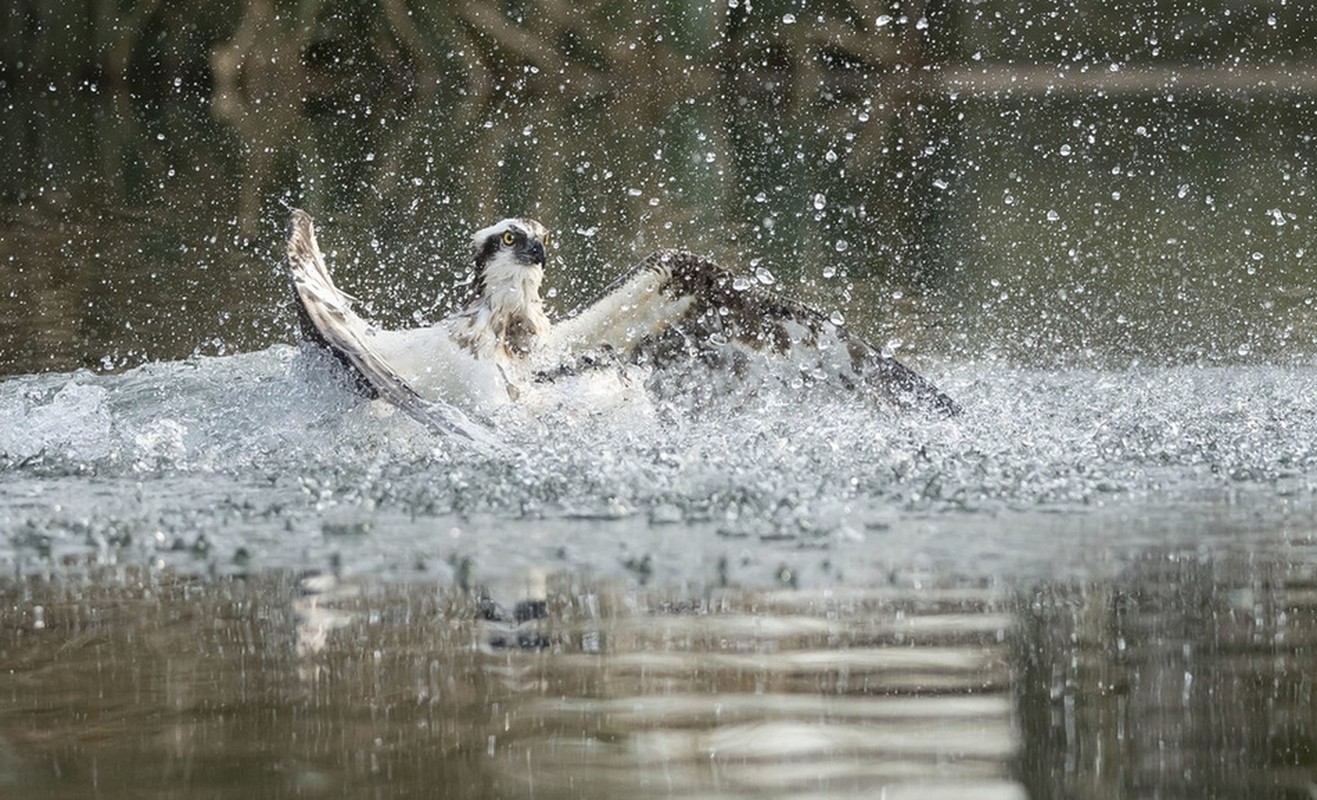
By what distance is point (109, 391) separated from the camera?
300 inches

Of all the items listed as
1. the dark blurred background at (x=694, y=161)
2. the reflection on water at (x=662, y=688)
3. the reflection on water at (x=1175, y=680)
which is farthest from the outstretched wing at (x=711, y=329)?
the reflection on water at (x=662, y=688)

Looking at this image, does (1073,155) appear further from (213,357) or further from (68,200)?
(213,357)

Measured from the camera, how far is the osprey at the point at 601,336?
6.77 meters

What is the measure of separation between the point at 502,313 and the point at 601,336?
433 mm

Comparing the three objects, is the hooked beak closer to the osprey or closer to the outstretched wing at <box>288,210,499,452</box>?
the osprey

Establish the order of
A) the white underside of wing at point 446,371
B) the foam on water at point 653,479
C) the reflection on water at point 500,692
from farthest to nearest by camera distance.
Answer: the white underside of wing at point 446,371
the foam on water at point 653,479
the reflection on water at point 500,692

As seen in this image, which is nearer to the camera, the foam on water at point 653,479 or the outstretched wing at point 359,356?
the foam on water at point 653,479

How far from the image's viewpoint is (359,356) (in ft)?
20.1

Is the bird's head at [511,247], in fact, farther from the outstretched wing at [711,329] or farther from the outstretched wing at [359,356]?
the outstretched wing at [359,356]

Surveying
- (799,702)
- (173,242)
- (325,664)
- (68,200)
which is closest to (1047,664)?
(799,702)

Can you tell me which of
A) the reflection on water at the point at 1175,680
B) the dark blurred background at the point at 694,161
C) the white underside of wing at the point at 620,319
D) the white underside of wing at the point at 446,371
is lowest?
the reflection on water at the point at 1175,680

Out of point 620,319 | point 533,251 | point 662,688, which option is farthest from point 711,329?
point 662,688

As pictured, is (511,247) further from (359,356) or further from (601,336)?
(359,356)

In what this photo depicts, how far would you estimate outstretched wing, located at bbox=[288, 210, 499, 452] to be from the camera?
239 inches
